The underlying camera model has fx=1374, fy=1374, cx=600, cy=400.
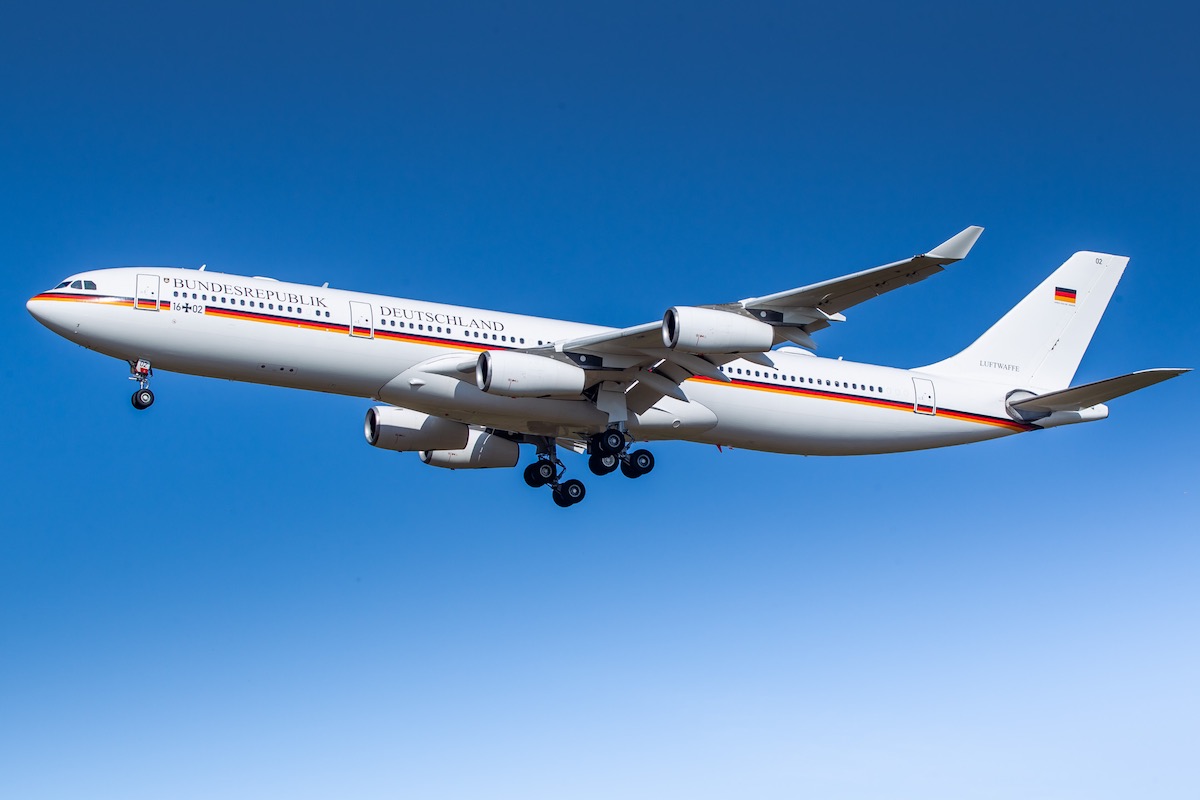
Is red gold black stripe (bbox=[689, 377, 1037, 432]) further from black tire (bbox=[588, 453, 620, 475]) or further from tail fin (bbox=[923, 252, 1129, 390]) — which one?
black tire (bbox=[588, 453, 620, 475])

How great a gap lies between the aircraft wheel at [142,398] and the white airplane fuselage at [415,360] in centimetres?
67

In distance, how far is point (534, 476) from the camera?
38.8 metres

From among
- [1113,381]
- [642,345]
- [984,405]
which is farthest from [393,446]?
[1113,381]

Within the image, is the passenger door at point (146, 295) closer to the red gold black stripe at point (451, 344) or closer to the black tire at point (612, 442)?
the red gold black stripe at point (451, 344)

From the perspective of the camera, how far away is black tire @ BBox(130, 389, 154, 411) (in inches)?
1262

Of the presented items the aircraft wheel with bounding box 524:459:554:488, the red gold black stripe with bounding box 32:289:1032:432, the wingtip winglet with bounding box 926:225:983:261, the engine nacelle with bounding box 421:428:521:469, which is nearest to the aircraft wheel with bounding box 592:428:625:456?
the red gold black stripe with bounding box 32:289:1032:432

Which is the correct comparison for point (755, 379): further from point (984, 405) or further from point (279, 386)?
point (279, 386)

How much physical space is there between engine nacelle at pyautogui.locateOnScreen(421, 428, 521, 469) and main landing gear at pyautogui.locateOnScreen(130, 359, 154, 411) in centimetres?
938

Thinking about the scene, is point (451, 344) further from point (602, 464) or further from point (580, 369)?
point (602, 464)

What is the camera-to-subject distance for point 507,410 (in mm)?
33906

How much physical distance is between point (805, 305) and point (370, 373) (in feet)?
34.0

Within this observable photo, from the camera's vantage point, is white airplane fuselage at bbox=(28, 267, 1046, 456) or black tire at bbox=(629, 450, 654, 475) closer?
white airplane fuselage at bbox=(28, 267, 1046, 456)

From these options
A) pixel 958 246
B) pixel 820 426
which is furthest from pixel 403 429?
pixel 958 246

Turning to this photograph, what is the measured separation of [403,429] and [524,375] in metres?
5.87
